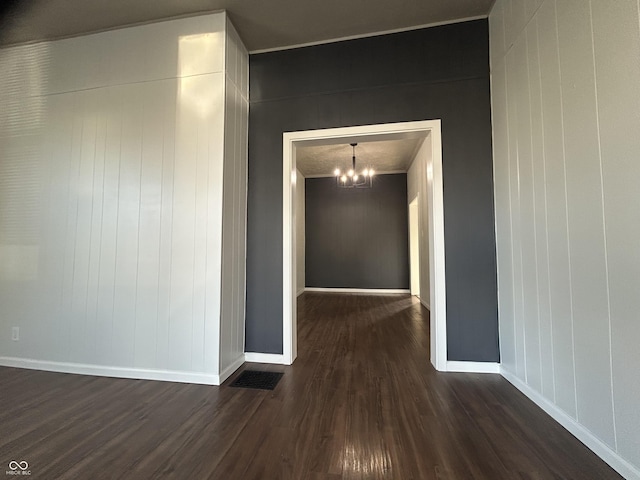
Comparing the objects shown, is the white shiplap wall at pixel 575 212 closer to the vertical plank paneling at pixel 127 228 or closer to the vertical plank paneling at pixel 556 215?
the vertical plank paneling at pixel 556 215

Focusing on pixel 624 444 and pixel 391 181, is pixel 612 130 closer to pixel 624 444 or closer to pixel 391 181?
pixel 624 444

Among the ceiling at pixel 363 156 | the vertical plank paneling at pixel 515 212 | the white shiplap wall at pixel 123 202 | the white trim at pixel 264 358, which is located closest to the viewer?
the vertical plank paneling at pixel 515 212

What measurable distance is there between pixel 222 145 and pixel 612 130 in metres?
2.46

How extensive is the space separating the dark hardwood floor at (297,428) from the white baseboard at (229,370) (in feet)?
0.20

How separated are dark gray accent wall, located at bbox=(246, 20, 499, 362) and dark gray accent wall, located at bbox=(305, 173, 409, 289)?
4298 millimetres

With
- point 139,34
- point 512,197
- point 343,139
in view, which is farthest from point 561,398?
point 139,34

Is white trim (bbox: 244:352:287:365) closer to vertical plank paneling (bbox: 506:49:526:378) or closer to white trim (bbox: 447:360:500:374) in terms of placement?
white trim (bbox: 447:360:500:374)

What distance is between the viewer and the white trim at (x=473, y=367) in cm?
223

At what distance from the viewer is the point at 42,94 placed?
8.14 feet

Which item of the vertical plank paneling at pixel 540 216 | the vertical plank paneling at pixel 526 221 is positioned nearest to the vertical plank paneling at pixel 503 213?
the vertical plank paneling at pixel 526 221

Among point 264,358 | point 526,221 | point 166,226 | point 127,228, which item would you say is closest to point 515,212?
point 526,221

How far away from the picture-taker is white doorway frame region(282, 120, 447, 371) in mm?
2307

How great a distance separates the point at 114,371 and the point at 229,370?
3.29 feet

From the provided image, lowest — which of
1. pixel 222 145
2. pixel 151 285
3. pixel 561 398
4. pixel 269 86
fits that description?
pixel 561 398
